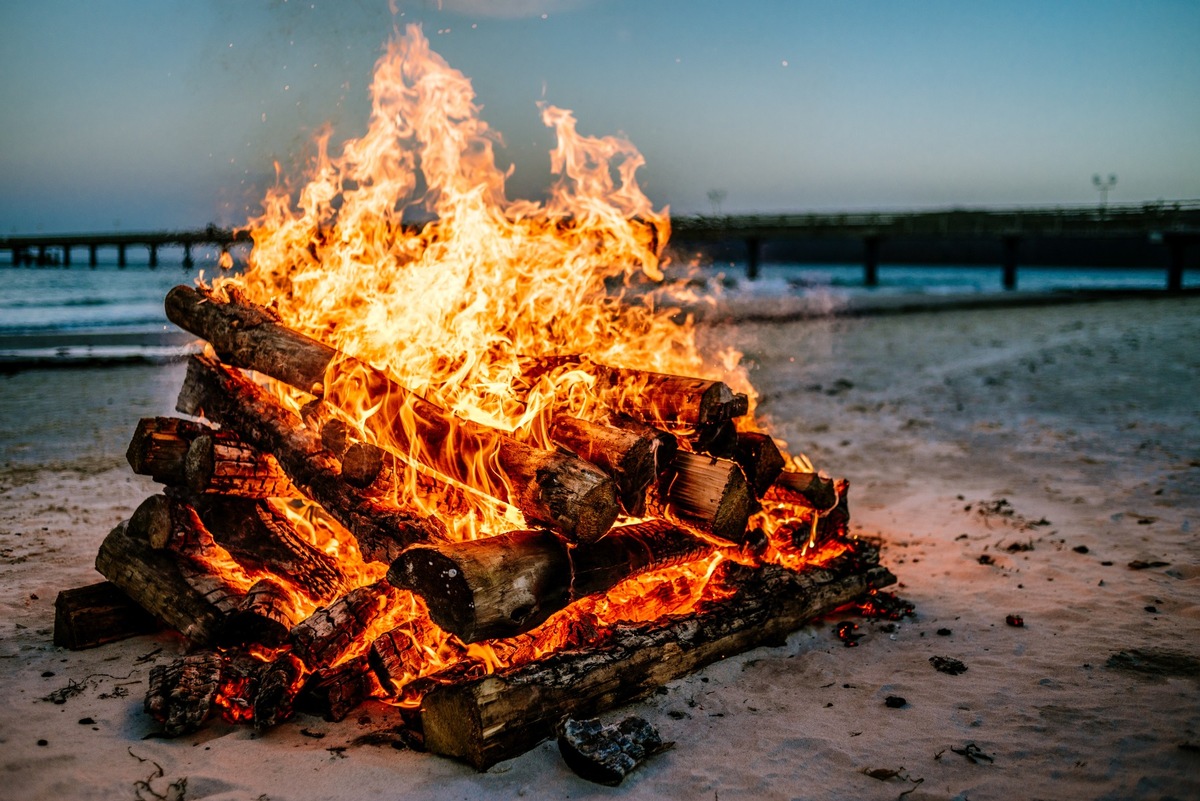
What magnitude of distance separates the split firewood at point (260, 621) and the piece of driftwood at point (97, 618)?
36.1 inches

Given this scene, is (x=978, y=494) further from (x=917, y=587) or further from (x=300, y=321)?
(x=300, y=321)

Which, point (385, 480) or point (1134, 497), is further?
point (1134, 497)

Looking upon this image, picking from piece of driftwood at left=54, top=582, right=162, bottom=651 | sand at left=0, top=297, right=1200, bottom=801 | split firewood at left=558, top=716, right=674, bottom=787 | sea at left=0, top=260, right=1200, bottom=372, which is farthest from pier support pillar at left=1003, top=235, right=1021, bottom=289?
piece of driftwood at left=54, top=582, right=162, bottom=651

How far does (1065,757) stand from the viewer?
3.91 m

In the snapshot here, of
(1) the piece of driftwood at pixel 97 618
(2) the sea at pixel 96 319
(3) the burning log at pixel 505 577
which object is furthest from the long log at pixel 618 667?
(2) the sea at pixel 96 319

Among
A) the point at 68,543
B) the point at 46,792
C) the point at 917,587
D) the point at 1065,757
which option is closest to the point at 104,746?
the point at 46,792

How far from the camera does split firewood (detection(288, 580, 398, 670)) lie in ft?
14.4

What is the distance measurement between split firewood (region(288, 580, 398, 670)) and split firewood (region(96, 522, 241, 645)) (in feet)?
2.08

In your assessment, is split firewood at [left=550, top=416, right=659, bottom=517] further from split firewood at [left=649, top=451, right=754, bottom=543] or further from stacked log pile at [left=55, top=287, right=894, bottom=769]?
split firewood at [left=649, top=451, right=754, bottom=543]

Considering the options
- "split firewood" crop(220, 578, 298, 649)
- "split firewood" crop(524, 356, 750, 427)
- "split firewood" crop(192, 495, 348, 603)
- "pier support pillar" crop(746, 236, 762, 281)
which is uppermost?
"pier support pillar" crop(746, 236, 762, 281)

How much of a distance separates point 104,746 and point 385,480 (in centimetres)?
192

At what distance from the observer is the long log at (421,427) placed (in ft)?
13.9

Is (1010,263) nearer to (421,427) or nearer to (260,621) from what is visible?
(421,427)

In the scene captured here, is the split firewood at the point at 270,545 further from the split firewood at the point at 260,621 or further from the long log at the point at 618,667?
the long log at the point at 618,667
